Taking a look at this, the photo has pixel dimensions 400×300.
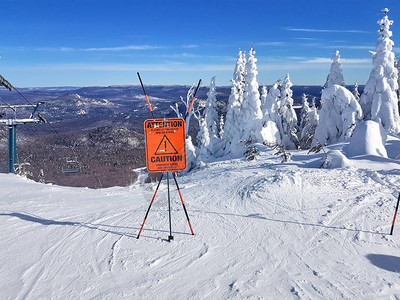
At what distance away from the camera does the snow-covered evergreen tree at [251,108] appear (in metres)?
27.9

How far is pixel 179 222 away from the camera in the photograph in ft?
23.0

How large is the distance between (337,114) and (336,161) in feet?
52.9

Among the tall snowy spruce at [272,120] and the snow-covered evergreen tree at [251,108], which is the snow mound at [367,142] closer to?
the tall snowy spruce at [272,120]

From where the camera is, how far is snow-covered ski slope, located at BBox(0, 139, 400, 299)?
4398 millimetres

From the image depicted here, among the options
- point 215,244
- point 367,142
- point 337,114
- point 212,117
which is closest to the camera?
point 215,244

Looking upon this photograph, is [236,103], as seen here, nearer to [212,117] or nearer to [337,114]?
[212,117]

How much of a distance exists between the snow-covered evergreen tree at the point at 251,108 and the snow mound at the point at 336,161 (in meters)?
15.0

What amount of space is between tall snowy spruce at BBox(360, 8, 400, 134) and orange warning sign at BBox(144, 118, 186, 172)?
74.1ft

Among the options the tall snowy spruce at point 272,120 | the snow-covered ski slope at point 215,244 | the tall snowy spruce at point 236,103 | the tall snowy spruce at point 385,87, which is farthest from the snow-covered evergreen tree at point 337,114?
the snow-covered ski slope at point 215,244

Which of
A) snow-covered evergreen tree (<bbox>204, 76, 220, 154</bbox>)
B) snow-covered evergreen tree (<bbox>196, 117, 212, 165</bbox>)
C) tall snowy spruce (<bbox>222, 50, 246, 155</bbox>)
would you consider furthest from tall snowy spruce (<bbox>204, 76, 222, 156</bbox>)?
tall snowy spruce (<bbox>222, 50, 246, 155</bbox>)

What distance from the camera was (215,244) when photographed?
5.82 meters

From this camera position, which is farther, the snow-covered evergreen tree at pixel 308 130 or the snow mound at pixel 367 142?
the snow-covered evergreen tree at pixel 308 130

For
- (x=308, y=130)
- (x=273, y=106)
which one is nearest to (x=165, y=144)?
(x=273, y=106)

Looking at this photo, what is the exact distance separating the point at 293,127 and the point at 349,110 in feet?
34.1
